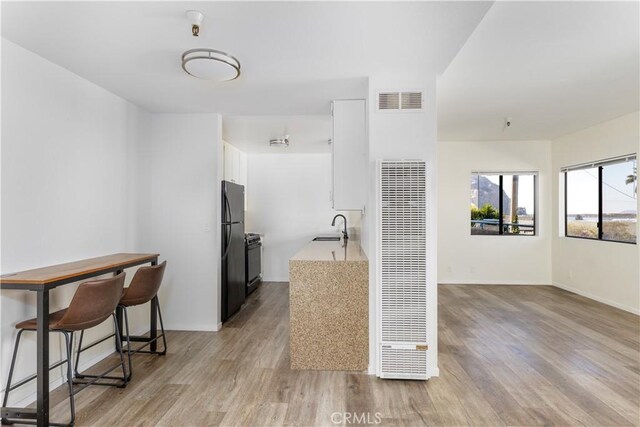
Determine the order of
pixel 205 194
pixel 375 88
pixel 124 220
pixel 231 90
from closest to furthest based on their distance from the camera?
pixel 375 88 → pixel 231 90 → pixel 124 220 → pixel 205 194

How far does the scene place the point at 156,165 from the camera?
12.2ft

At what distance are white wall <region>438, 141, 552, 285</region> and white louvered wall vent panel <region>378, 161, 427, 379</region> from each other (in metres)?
3.66

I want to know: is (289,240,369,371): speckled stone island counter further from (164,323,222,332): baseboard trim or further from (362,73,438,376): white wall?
(164,323,222,332): baseboard trim

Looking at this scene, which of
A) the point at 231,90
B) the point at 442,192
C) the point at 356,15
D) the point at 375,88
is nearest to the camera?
the point at 356,15

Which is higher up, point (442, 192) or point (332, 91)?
point (332, 91)

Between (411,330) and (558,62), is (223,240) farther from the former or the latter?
(558,62)

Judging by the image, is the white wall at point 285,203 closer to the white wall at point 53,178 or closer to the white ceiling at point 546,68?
the white ceiling at point 546,68

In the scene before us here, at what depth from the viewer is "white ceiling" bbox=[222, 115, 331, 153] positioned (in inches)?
153

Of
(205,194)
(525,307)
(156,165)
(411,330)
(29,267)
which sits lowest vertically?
(525,307)

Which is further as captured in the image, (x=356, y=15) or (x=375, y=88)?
(x=375, y=88)

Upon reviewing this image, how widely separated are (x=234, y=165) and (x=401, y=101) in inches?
135

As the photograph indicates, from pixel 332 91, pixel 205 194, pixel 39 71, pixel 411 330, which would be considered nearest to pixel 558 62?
pixel 332 91

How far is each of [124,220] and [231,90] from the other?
5.71 feet

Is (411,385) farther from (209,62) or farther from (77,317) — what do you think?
(209,62)
